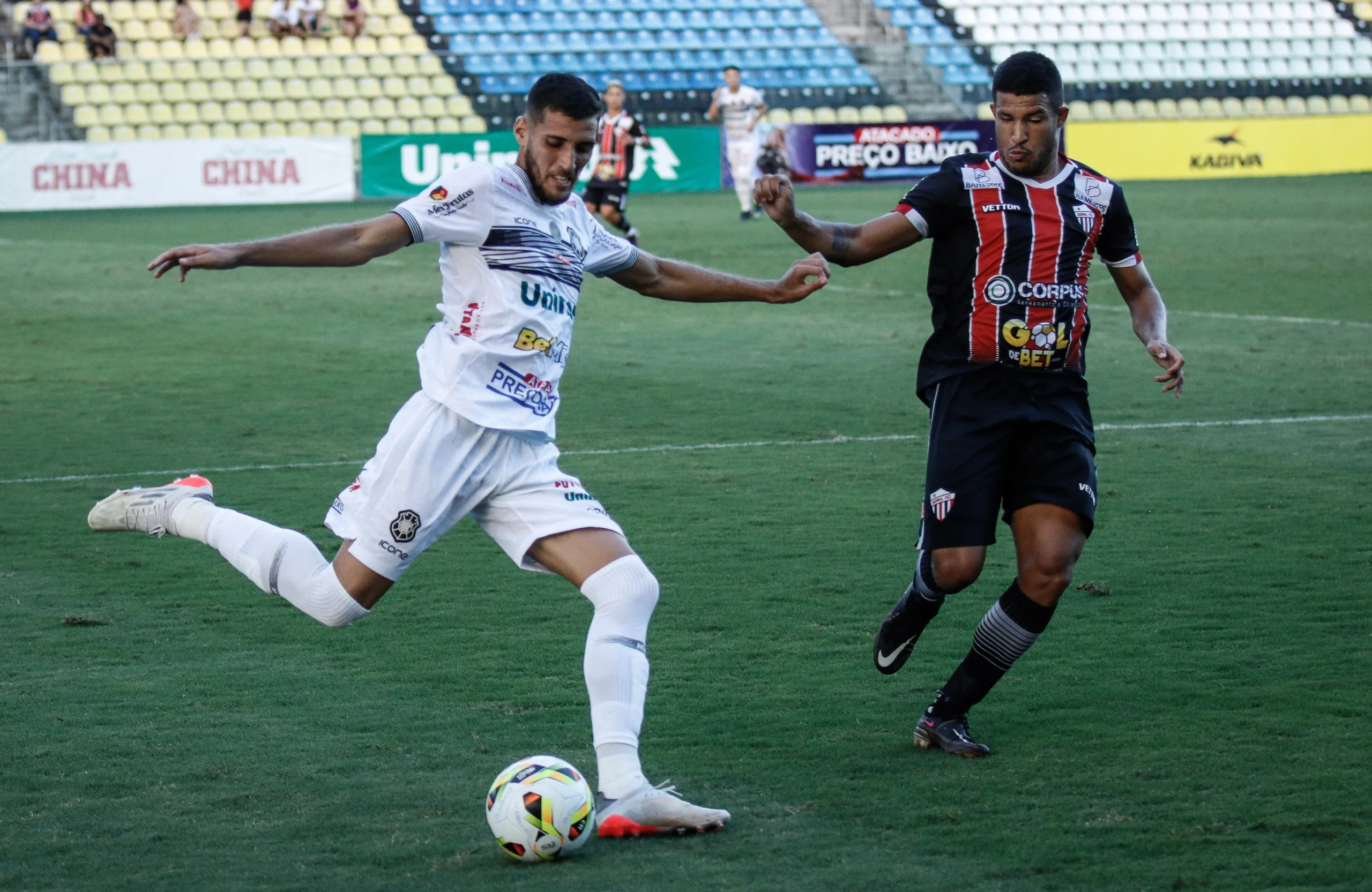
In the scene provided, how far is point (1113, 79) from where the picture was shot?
35688 millimetres

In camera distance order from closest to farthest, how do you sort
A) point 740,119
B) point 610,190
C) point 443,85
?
point 610,190
point 740,119
point 443,85

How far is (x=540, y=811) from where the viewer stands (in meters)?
3.82

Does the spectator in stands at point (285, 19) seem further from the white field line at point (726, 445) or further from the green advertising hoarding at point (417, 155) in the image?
the white field line at point (726, 445)

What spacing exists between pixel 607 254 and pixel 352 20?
94.0ft

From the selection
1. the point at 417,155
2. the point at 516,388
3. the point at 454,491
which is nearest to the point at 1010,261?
the point at 516,388

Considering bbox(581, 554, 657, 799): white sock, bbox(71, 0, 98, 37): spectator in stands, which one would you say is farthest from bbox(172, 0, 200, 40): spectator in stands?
bbox(581, 554, 657, 799): white sock

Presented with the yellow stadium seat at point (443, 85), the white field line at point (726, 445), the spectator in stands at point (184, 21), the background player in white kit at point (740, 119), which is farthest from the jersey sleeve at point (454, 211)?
the spectator in stands at point (184, 21)

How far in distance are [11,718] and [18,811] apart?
0.82m

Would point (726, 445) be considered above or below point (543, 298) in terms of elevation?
below

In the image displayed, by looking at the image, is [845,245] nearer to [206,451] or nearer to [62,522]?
[62,522]

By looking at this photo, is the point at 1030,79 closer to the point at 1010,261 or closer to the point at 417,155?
the point at 1010,261

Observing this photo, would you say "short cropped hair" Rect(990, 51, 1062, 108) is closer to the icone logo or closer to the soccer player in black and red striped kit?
the soccer player in black and red striped kit

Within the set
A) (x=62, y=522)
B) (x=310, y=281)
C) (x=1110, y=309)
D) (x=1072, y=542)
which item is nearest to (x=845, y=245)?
(x=1072, y=542)

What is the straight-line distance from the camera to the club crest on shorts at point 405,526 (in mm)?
4293
